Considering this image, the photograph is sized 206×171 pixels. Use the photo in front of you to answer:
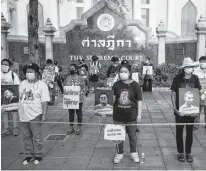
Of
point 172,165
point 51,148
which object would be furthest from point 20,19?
point 172,165

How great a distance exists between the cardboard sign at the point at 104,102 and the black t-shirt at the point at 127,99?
56.0 inches

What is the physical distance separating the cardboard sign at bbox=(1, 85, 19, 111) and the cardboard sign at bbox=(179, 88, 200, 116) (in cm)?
341

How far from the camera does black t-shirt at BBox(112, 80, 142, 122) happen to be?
502cm

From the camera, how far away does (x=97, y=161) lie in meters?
5.33

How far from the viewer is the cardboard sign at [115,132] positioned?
5086 millimetres

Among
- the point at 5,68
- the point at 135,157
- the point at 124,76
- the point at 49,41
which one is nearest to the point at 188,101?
the point at 124,76

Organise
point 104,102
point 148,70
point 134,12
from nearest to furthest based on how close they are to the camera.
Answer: point 104,102 → point 148,70 → point 134,12

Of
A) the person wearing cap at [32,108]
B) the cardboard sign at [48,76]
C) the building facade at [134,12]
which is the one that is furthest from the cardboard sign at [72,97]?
the building facade at [134,12]

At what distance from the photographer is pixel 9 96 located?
→ 6.30 meters

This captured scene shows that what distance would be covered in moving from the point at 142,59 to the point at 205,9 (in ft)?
45.3

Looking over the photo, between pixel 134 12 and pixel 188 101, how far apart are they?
2182cm

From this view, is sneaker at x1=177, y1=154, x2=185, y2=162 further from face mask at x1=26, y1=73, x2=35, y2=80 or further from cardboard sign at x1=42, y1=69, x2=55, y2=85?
cardboard sign at x1=42, y1=69, x2=55, y2=85

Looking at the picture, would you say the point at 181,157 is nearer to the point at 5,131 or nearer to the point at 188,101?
the point at 188,101

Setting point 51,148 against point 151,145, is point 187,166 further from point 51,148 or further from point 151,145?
point 51,148
